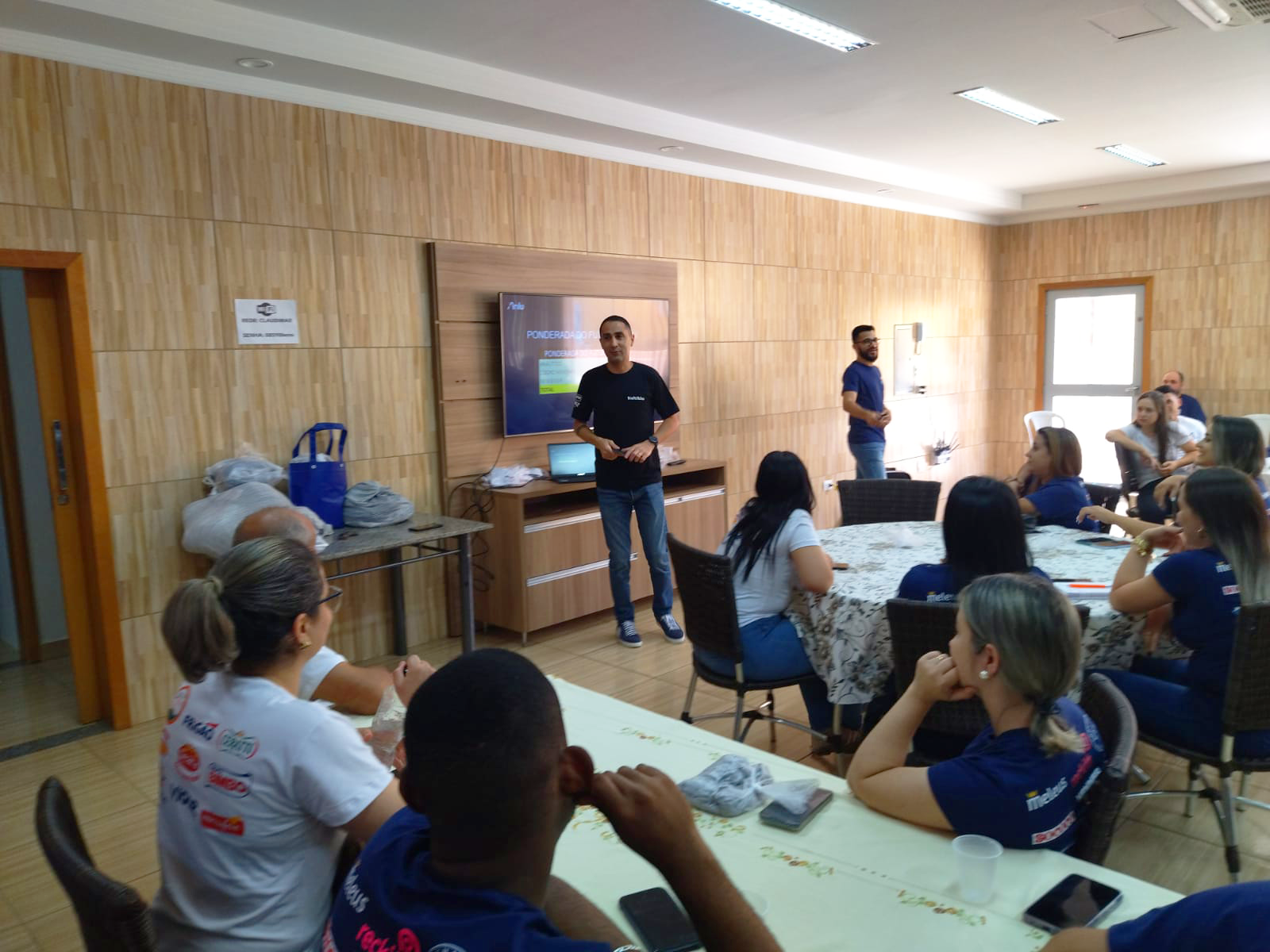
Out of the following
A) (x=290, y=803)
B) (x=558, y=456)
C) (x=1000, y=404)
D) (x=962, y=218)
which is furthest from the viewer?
(x=1000, y=404)

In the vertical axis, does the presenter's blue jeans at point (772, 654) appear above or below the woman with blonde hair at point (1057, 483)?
below

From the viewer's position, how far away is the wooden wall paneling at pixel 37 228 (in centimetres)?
359

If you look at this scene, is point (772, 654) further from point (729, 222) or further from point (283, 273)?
point (729, 222)

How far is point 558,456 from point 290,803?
403 cm

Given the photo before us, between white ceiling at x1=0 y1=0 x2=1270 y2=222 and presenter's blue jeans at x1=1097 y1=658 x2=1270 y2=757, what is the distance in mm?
3157

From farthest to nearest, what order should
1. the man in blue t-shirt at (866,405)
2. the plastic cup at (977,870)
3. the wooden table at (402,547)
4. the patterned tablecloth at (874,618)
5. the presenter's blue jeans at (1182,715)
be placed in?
the man in blue t-shirt at (866,405) → the wooden table at (402,547) → the patterned tablecloth at (874,618) → the presenter's blue jeans at (1182,715) → the plastic cup at (977,870)

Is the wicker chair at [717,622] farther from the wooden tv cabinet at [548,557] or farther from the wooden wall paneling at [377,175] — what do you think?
the wooden wall paneling at [377,175]

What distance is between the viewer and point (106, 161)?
3824 millimetres

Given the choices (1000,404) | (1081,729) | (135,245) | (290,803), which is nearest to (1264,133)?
(1000,404)

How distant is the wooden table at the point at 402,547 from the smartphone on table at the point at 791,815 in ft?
8.40

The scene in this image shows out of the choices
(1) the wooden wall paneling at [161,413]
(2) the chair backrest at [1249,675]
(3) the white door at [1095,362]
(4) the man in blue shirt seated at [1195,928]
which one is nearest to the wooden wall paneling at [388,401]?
(1) the wooden wall paneling at [161,413]

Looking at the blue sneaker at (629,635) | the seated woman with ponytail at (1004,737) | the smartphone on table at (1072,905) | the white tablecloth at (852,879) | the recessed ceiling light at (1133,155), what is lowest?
the blue sneaker at (629,635)

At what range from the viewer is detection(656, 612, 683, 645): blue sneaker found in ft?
16.6

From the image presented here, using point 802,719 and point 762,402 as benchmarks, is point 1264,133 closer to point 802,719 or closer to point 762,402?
point 762,402
